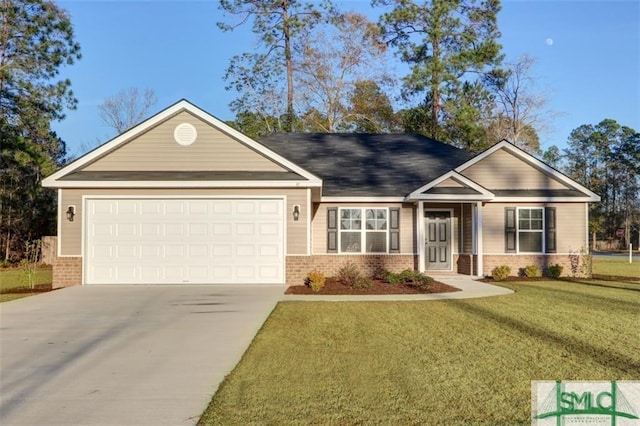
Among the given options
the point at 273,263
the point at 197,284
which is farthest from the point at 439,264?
the point at 197,284

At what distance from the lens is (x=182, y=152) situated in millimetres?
14586

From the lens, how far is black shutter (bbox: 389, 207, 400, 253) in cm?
1661

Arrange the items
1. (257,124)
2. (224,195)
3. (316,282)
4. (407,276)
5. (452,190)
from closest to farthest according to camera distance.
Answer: (316,282), (407,276), (224,195), (452,190), (257,124)

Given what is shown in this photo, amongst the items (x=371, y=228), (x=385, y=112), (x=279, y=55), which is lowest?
(x=371, y=228)

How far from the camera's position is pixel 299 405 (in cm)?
452

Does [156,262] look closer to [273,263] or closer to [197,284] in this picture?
[197,284]

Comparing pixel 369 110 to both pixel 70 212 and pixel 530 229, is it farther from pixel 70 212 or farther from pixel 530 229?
pixel 70 212

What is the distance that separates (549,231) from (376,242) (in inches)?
236

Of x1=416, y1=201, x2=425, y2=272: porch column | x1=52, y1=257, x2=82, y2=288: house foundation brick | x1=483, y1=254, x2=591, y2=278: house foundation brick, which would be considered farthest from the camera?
x1=483, y1=254, x2=591, y2=278: house foundation brick

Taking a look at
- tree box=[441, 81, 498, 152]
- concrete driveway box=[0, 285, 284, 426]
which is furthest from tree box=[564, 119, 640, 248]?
concrete driveway box=[0, 285, 284, 426]

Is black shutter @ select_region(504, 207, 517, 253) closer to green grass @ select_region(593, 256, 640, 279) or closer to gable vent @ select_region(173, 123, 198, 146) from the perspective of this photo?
green grass @ select_region(593, 256, 640, 279)

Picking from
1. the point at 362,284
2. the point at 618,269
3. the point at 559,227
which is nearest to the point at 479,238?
the point at 559,227

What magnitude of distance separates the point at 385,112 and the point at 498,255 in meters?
19.7

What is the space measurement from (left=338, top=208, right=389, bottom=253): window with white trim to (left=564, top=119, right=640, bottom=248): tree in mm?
49286
